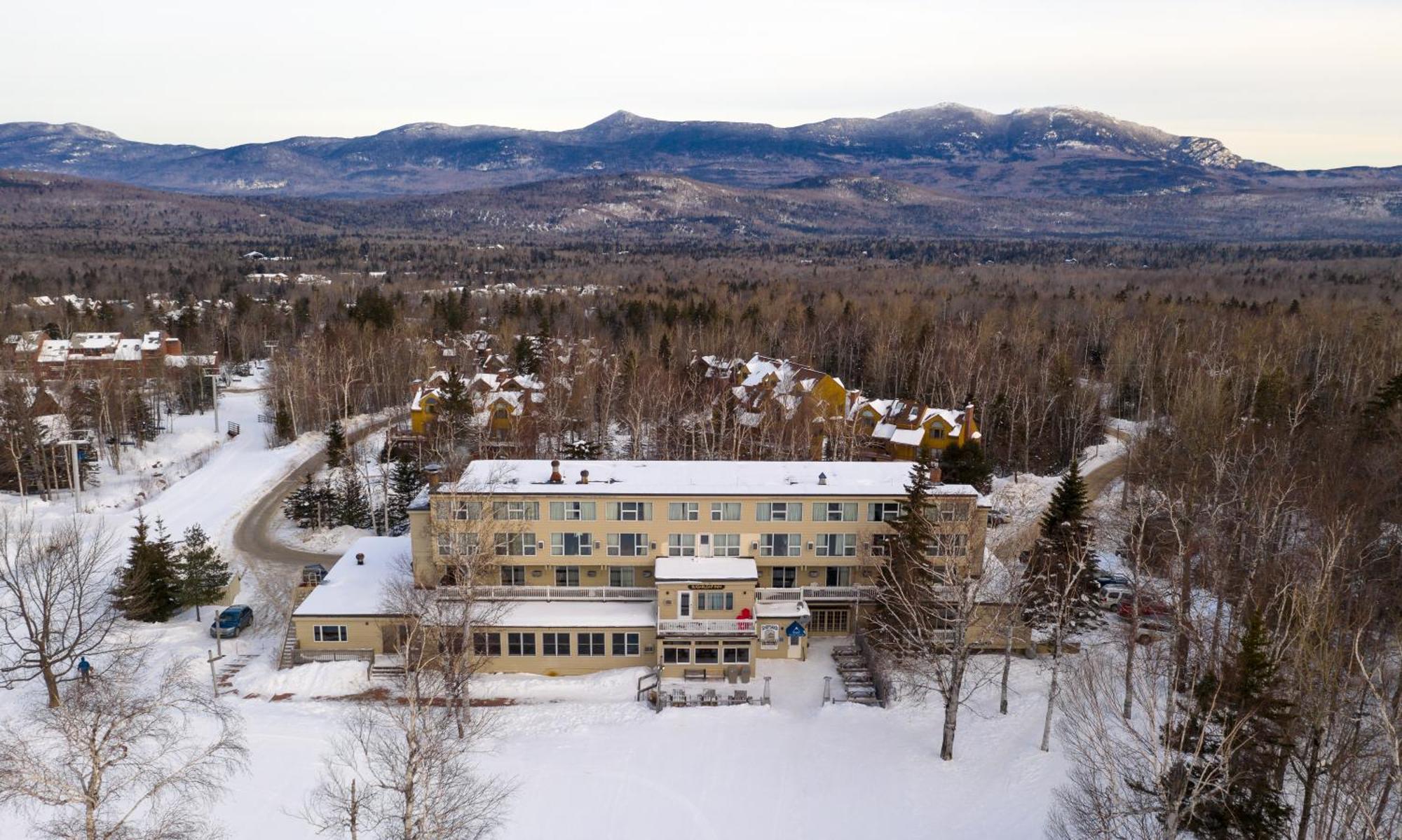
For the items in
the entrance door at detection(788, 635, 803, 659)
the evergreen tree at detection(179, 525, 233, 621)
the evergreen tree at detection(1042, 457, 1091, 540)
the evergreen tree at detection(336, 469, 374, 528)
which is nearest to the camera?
the entrance door at detection(788, 635, 803, 659)

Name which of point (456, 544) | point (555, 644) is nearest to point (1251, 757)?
point (555, 644)

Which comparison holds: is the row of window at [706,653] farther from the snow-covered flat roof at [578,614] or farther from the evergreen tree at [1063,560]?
the evergreen tree at [1063,560]

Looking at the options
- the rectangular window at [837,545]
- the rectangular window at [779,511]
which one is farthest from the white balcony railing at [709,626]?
the rectangular window at [837,545]

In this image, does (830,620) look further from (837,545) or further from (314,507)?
(314,507)

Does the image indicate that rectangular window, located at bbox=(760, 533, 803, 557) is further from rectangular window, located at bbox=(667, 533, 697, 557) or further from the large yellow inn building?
rectangular window, located at bbox=(667, 533, 697, 557)

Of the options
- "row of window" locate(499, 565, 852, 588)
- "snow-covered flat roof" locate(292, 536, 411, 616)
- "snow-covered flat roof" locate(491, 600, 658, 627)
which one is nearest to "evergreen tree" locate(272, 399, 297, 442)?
"snow-covered flat roof" locate(292, 536, 411, 616)

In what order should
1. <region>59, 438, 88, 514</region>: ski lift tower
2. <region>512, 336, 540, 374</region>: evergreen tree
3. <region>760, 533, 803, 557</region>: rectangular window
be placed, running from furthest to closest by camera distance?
1. <region>512, 336, 540, 374</region>: evergreen tree
2. <region>59, 438, 88, 514</region>: ski lift tower
3. <region>760, 533, 803, 557</region>: rectangular window
